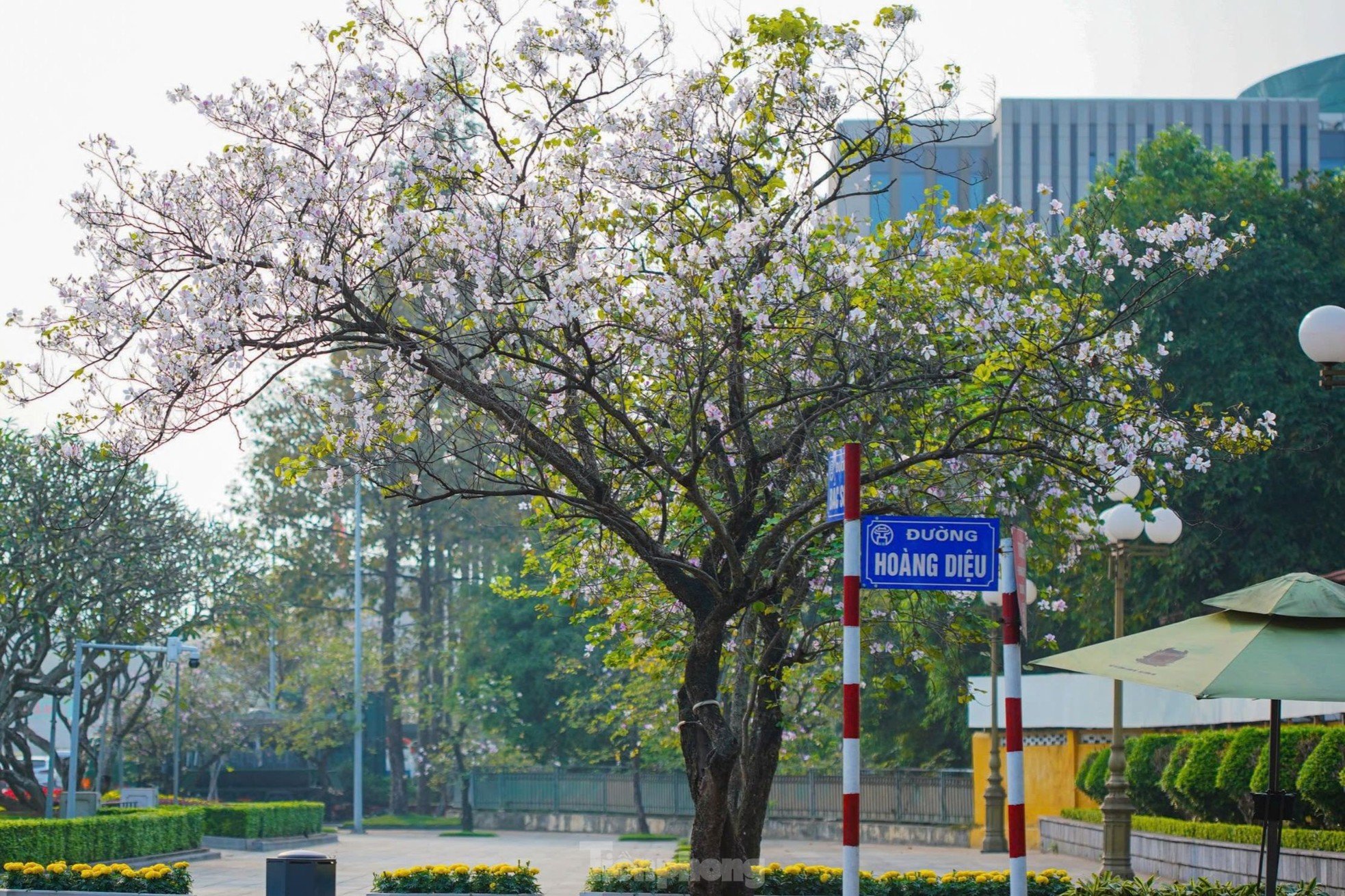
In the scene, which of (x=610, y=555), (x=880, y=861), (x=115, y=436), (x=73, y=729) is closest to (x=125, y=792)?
(x=73, y=729)

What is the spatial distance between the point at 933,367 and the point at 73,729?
80.4 ft

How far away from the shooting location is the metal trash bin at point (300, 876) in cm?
1366

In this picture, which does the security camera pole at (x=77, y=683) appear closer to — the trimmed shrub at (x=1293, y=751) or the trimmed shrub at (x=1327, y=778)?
the trimmed shrub at (x=1293, y=751)

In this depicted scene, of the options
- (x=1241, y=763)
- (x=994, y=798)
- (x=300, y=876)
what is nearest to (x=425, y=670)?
(x=994, y=798)

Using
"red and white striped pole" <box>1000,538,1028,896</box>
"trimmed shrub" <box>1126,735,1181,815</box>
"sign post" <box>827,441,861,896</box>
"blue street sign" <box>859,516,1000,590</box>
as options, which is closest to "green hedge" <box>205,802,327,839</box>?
"trimmed shrub" <box>1126,735,1181,815</box>

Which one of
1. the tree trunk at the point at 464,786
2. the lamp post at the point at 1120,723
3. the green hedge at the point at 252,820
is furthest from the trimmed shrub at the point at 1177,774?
the tree trunk at the point at 464,786

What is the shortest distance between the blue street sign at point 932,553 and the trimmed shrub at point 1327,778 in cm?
960

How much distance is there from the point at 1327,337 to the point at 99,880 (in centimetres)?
1403

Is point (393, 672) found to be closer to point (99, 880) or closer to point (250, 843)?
point (250, 843)

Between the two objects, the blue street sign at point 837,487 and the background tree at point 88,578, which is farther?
the background tree at point 88,578

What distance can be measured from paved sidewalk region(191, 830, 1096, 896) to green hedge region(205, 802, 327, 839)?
1.18 meters

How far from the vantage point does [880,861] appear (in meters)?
26.2

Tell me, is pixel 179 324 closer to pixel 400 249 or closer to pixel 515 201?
pixel 400 249

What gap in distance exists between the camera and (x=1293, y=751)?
1630cm
